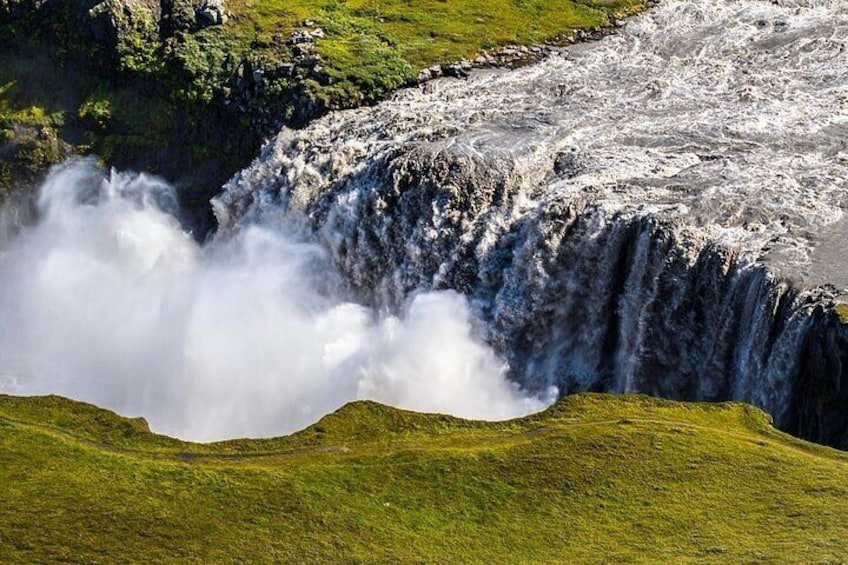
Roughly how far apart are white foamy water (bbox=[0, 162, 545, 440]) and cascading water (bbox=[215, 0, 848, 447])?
1.47m

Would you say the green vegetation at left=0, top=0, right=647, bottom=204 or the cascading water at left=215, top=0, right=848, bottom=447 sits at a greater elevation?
the green vegetation at left=0, top=0, right=647, bottom=204

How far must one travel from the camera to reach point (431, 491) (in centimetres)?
2155

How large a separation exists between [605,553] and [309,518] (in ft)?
18.0

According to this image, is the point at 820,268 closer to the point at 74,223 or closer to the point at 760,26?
the point at 760,26

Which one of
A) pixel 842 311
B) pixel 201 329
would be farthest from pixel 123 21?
pixel 842 311

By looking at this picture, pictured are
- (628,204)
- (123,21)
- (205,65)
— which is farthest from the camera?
(123,21)

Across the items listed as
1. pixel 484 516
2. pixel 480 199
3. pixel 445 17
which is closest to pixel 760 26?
pixel 445 17

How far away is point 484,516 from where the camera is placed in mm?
20797

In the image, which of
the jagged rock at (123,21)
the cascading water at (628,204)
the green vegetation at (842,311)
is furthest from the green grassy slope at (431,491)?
the jagged rock at (123,21)

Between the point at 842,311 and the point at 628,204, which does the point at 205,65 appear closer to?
the point at 628,204

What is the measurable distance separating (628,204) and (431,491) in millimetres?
16995

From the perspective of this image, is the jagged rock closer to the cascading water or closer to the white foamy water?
the white foamy water

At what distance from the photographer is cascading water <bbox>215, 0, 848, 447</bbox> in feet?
102

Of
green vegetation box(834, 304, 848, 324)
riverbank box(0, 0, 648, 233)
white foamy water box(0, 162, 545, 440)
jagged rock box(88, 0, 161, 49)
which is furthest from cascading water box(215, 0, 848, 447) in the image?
jagged rock box(88, 0, 161, 49)
